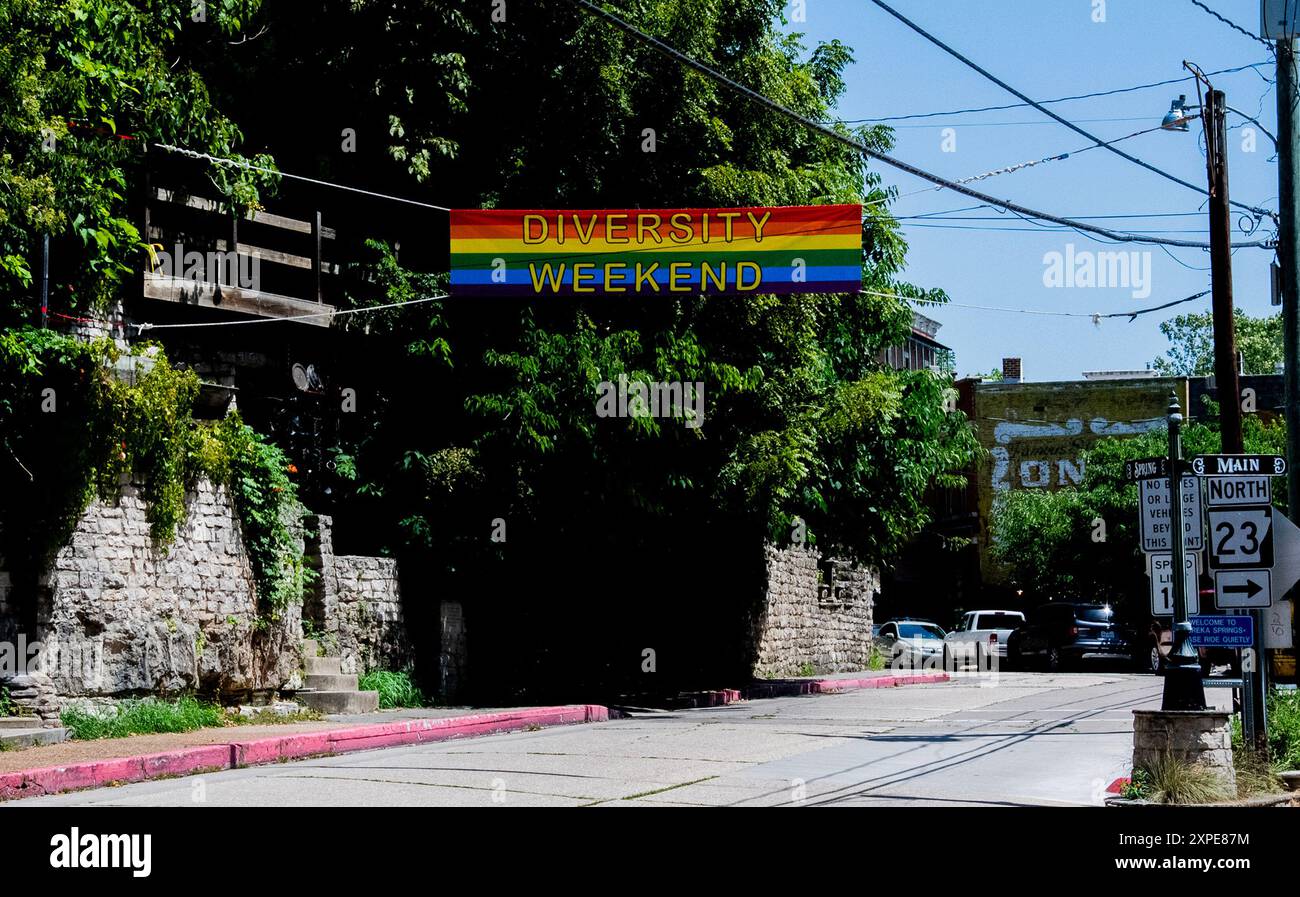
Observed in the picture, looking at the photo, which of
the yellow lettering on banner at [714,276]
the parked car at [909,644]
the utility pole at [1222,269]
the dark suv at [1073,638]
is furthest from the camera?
the parked car at [909,644]

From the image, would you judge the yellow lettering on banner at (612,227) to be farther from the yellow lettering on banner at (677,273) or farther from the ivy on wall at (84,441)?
the ivy on wall at (84,441)

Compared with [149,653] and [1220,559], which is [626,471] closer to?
[149,653]

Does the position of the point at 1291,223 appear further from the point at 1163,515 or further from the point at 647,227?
the point at 647,227

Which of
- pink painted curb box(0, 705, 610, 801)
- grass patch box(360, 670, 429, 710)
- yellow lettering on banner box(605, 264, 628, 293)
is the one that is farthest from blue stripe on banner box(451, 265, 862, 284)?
pink painted curb box(0, 705, 610, 801)

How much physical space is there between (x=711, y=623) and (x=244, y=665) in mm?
11110

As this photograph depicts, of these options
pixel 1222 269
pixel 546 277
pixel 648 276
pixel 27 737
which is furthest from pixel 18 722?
pixel 1222 269

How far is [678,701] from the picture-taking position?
21.9 m

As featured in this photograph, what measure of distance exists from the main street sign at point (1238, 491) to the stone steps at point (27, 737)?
1075cm

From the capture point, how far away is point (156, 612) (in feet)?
51.6

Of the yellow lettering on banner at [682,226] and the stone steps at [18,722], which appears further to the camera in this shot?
the yellow lettering on banner at [682,226]

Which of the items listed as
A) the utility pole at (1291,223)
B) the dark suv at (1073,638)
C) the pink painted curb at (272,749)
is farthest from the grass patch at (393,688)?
the dark suv at (1073,638)

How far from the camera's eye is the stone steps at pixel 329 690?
17703 mm

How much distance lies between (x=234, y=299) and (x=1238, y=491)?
13.3 m

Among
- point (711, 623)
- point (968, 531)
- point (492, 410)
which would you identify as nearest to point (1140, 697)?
point (711, 623)
